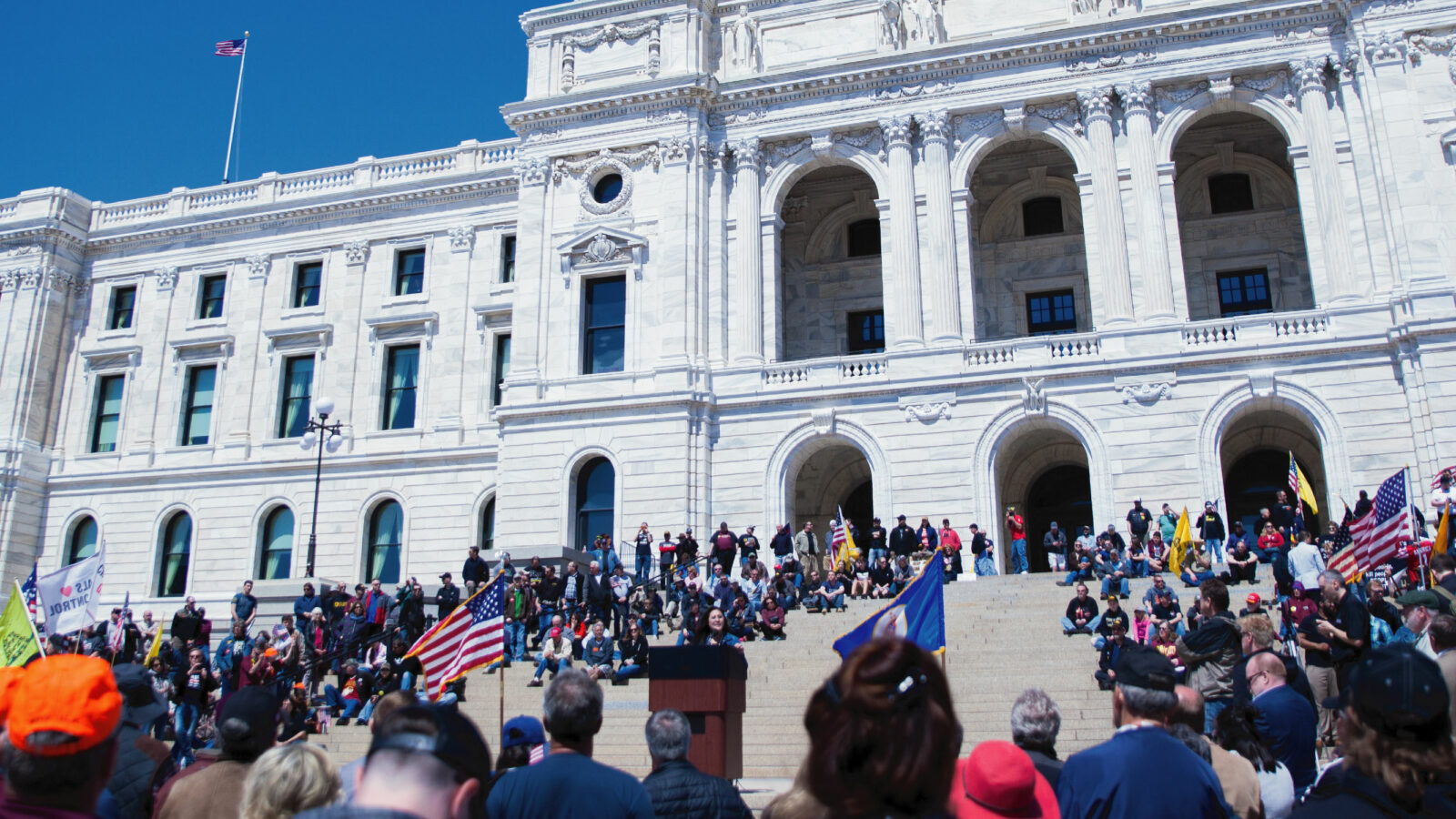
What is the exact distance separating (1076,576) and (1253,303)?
1438cm

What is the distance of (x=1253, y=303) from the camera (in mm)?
34250

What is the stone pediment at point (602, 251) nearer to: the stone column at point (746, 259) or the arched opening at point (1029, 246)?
the stone column at point (746, 259)

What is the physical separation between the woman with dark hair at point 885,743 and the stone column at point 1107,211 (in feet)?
93.7

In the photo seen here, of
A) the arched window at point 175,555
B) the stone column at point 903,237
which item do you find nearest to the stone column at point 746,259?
the stone column at point 903,237

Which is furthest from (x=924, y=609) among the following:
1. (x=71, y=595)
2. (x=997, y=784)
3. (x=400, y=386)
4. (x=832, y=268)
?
(x=400, y=386)

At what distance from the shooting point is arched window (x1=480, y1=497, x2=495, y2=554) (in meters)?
38.0

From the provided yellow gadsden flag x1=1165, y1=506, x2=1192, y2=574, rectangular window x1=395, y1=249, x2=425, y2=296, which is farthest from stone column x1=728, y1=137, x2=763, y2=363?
rectangular window x1=395, y1=249, x2=425, y2=296

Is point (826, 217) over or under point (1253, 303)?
over

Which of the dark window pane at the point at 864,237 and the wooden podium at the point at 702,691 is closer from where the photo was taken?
the wooden podium at the point at 702,691

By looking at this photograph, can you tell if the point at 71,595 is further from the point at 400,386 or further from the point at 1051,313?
the point at 1051,313

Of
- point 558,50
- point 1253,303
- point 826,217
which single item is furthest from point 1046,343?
point 558,50

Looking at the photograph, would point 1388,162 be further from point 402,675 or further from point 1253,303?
point 402,675

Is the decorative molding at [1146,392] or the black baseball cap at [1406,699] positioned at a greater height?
the decorative molding at [1146,392]

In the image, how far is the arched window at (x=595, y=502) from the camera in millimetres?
32500
